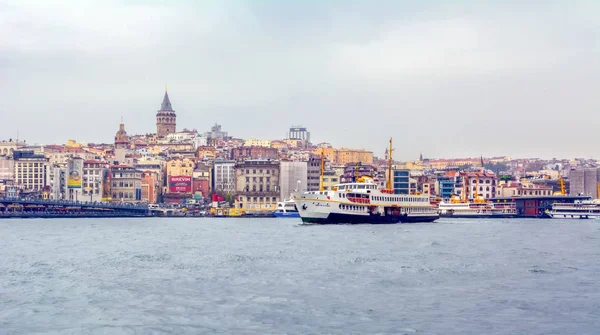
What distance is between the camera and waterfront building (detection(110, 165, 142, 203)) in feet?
392

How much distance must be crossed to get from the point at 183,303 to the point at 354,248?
17.3m

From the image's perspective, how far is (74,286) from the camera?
25703mm

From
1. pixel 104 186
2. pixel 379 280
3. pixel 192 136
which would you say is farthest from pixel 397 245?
pixel 192 136

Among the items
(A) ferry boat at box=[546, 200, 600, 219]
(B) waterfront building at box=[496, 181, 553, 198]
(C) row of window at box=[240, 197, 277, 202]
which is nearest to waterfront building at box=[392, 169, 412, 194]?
(B) waterfront building at box=[496, 181, 553, 198]

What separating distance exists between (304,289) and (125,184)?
97744 millimetres

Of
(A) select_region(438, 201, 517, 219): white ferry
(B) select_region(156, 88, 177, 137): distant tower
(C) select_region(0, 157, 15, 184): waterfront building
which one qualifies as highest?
(B) select_region(156, 88, 177, 137): distant tower

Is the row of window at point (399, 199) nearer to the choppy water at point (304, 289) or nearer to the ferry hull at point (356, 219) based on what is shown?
the ferry hull at point (356, 219)

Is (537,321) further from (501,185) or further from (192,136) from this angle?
(192,136)

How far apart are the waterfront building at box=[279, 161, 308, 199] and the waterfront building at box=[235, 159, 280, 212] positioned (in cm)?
185

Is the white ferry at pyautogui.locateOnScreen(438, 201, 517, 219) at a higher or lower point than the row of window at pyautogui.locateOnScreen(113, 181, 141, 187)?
lower

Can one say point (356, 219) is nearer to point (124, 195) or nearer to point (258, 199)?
point (258, 199)

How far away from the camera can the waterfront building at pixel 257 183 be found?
115 meters

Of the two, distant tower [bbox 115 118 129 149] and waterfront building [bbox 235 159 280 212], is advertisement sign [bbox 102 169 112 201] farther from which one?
distant tower [bbox 115 118 129 149]

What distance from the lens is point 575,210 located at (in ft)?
315
